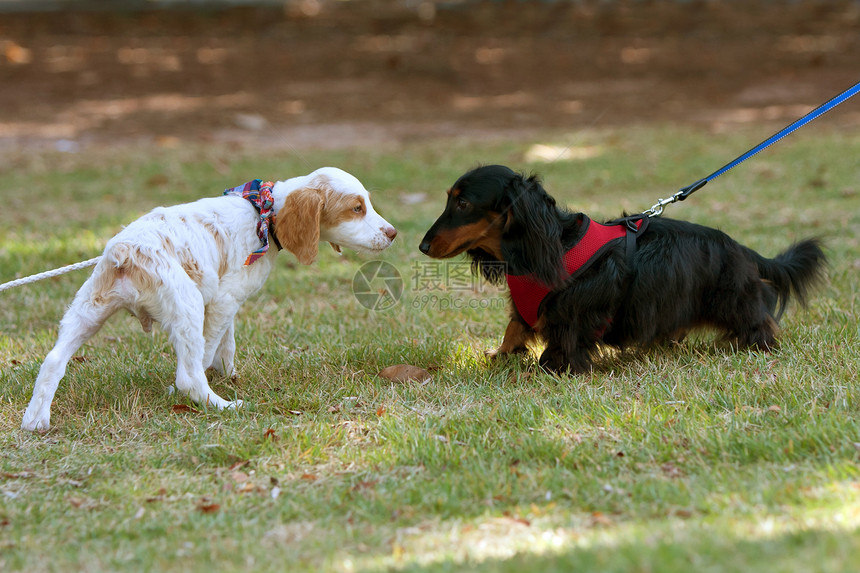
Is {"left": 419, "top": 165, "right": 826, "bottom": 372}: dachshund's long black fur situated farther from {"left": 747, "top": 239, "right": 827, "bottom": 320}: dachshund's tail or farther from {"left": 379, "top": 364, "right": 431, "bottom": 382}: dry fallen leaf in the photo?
{"left": 379, "top": 364, "right": 431, "bottom": 382}: dry fallen leaf

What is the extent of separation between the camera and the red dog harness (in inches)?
155

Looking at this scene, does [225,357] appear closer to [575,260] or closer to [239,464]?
[239,464]

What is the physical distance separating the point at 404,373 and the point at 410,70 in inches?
567

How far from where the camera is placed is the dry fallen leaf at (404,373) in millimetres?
4062

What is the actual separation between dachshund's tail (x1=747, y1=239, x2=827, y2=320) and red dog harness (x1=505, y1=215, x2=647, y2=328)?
83 centimetres

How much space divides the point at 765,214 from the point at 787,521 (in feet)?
18.6

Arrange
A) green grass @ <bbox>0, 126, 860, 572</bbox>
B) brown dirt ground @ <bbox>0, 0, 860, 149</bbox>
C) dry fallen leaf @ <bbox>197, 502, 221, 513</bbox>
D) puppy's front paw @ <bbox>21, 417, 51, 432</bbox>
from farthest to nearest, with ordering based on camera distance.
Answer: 1. brown dirt ground @ <bbox>0, 0, 860, 149</bbox>
2. puppy's front paw @ <bbox>21, 417, 51, 432</bbox>
3. dry fallen leaf @ <bbox>197, 502, 221, 513</bbox>
4. green grass @ <bbox>0, 126, 860, 572</bbox>

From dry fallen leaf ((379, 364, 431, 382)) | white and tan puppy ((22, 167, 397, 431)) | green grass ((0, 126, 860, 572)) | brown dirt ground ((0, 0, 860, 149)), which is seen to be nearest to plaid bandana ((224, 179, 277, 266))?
white and tan puppy ((22, 167, 397, 431))

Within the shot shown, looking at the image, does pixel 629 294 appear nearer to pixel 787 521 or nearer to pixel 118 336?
pixel 787 521

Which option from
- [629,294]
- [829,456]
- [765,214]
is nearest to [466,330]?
[629,294]

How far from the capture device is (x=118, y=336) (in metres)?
4.98

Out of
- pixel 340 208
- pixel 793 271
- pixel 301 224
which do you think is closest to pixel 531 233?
pixel 340 208

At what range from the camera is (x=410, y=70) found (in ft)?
57.7

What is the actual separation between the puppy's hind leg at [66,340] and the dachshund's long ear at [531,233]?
5.84ft
